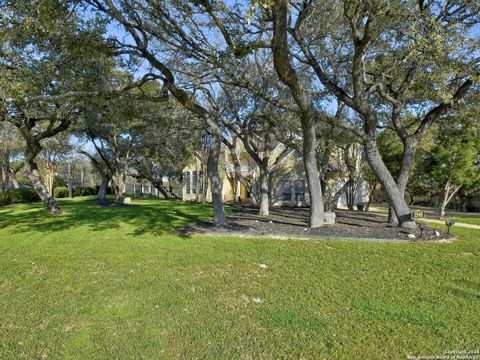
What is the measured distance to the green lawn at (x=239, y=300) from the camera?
2879mm

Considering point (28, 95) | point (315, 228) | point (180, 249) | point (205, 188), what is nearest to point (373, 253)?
point (315, 228)

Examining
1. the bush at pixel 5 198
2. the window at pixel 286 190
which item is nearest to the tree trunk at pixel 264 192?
the window at pixel 286 190

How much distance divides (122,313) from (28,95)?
5.97 metres

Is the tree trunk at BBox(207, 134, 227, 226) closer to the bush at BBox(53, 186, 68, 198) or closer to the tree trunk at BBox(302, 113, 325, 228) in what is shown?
the tree trunk at BBox(302, 113, 325, 228)

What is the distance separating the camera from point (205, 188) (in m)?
23.4

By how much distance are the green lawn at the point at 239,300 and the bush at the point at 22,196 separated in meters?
16.8

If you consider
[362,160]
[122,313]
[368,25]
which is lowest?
[122,313]

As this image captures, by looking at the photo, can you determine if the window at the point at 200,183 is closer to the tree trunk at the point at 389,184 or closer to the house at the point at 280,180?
the house at the point at 280,180

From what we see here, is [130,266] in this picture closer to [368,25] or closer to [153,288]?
[153,288]

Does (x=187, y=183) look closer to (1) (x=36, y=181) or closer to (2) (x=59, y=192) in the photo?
(2) (x=59, y=192)

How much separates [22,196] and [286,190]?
18.1 meters

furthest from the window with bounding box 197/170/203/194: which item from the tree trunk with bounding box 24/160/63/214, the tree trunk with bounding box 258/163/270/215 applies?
the tree trunk with bounding box 24/160/63/214

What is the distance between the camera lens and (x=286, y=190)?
67.2 ft

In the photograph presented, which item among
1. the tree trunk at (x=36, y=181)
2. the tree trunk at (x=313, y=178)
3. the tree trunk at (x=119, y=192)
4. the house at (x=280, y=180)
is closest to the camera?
the tree trunk at (x=313, y=178)
